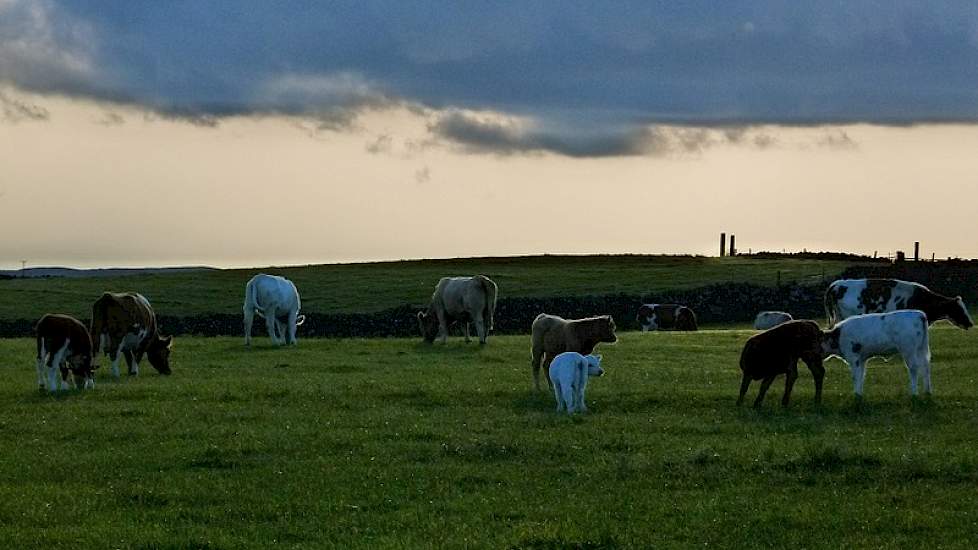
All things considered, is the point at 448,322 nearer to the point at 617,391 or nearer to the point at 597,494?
the point at 617,391

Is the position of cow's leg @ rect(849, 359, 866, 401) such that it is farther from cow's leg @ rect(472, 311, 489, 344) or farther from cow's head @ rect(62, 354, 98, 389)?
cow's leg @ rect(472, 311, 489, 344)

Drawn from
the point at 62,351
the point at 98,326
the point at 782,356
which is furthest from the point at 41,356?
the point at 782,356

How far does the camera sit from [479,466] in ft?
53.7

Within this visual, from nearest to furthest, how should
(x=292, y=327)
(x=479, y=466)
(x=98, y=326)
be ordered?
(x=479, y=466), (x=98, y=326), (x=292, y=327)

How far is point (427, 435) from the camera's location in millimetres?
18859

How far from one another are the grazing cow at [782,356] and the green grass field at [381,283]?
43507mm

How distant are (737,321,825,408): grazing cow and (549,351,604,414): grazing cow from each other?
2.83 m

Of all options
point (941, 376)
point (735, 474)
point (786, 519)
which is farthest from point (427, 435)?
point (941, 376)

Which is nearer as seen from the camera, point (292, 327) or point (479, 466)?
point (479, 466)

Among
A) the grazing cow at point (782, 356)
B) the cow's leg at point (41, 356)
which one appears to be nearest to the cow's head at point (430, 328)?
the cow's leg at point (41, 356)

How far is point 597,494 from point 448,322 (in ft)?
91.3

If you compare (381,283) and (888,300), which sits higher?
(888,300)

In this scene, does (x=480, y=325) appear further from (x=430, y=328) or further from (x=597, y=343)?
(x=597, y=343)

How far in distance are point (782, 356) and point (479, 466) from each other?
789 cm
